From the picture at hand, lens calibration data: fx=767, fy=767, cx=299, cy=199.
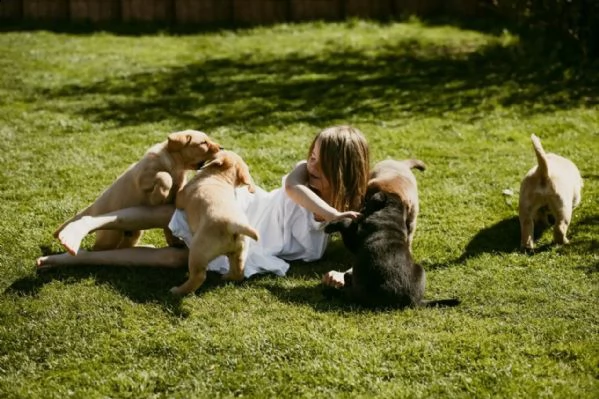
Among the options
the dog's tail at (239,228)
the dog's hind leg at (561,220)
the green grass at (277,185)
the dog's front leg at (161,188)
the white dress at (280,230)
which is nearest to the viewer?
the green grass at (277,185)

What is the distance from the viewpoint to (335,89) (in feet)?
31.3

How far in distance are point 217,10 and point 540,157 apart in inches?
328

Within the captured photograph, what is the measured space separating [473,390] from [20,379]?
2.34 metres

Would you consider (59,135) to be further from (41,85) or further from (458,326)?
(458,326)

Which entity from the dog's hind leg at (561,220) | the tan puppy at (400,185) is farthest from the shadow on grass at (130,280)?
the dog's hind leg at (561,220)

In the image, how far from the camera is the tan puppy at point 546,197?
551 centimetres

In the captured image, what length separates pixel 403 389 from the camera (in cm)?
391

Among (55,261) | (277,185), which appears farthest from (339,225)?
(277,185)

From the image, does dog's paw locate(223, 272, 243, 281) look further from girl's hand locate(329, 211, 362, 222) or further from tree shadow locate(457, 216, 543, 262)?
tree shadow locate(457, 216, 543, 262)

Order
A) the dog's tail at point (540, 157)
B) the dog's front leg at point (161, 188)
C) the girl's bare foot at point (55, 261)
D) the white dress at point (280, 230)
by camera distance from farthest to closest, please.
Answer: the white dress at point (280, 230)
the dog's tail at point (540, 157)
the girl's bare foot at point (55, 261)
the dog's front leg at point (161, 188)

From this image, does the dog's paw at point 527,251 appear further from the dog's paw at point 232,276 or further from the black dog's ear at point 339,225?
the dog's paw at point 232,276

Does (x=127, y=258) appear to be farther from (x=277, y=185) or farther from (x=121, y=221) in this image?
(x=277, y=185)

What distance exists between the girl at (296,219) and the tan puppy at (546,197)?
1240 mm

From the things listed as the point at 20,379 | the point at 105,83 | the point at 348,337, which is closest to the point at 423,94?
the point at 105,83
